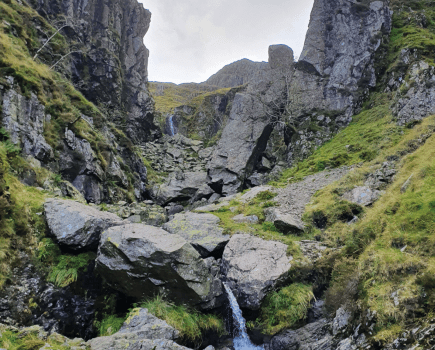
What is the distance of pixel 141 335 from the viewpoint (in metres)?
8.77

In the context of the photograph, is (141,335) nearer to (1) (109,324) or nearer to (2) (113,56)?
(1) (109,324)

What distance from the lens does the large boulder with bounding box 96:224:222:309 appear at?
10812mm

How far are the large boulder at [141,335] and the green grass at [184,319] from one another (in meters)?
0.46

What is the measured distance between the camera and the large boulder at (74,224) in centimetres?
1159

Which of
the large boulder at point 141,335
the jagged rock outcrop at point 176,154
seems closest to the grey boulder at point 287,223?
the large boulder at point 141,335

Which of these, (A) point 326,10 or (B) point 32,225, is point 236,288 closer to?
(B) point 32,225

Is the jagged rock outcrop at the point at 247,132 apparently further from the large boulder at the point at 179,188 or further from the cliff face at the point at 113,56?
the cliff face at the point at 113,56

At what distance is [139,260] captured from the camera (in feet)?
35.5

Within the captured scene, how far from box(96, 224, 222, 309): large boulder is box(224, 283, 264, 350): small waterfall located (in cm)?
101

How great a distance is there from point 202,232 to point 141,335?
848cm

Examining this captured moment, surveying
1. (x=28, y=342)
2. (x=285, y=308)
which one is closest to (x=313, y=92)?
(x=285, y=308)

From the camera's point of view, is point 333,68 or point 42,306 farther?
point 333,68

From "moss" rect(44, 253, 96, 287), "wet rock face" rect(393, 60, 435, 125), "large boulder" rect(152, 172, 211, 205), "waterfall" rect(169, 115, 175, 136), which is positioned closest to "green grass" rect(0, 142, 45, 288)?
"moss" rect(44, 253, 96, 287)

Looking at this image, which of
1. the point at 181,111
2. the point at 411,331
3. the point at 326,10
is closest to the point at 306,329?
the point at 411,331
